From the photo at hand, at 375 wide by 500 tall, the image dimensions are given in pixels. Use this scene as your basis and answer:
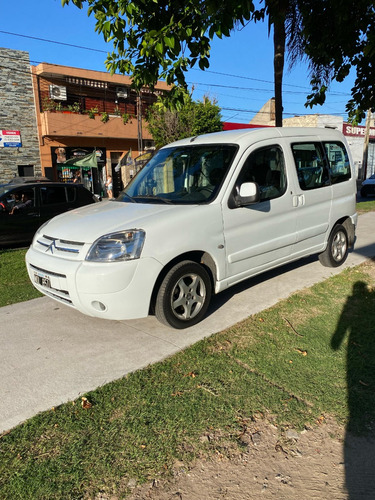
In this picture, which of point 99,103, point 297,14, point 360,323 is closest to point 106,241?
point 360,323

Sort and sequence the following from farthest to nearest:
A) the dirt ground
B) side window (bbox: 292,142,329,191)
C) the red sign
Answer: the red sign, side window (bbox: 292,142,329,191), the dirt ground

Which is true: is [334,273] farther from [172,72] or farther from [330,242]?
[172,72]

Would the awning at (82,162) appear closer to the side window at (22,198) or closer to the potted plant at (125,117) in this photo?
the potted plant at (125,117)

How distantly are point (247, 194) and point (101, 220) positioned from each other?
1.51 m

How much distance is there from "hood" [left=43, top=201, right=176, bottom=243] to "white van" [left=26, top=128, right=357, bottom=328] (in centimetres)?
1

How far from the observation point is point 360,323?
4.03 meters

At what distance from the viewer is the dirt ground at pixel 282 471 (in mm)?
2078

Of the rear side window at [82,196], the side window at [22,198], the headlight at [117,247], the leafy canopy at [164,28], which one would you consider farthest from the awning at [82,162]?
the headlight at [117,247]

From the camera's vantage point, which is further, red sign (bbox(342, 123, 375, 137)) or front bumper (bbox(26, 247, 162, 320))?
red sign (bbox(342, 123, 375, 137))

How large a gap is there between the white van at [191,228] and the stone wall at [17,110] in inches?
802

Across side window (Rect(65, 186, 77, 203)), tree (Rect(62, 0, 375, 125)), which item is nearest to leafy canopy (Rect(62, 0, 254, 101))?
tree (Rect(62, 0, 375, 125))

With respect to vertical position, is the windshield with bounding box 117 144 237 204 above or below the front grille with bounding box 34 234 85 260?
above

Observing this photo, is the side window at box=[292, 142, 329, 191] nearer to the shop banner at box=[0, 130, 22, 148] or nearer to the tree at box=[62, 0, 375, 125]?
the tree at box=[62, 0, 375, 125]

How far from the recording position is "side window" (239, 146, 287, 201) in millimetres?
4363
